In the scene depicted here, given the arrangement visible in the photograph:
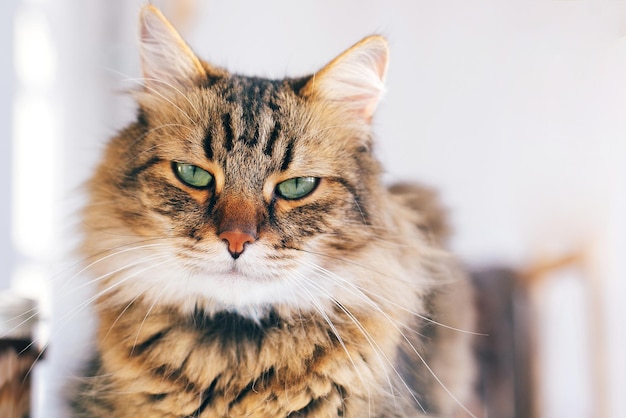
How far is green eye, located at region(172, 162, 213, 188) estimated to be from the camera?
83 cm

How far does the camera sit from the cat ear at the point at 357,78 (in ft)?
2.80

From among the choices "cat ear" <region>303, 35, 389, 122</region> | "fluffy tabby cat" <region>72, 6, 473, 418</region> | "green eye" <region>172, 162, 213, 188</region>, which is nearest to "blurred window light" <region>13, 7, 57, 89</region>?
"fluffy tabby cat" <region>72, 6, 473, 418</region>

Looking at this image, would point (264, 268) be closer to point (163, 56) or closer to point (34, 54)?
point (163, 56)

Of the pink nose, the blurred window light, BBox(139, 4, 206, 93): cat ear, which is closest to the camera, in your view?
the pink nose

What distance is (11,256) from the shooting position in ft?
3.10

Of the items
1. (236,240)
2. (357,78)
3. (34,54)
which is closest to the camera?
(236,240)

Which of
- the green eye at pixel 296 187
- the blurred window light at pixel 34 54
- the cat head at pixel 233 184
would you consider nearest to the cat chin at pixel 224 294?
the cat head at pixel 233 184

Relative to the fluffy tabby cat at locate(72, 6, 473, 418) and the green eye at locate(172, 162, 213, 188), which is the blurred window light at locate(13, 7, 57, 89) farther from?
the green eye at locate(172, 162, 213, 188)

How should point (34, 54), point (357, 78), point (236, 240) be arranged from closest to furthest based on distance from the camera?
point (236, 240) → point (357, 78) → point (34, 54)

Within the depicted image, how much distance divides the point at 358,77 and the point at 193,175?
31 centimetres

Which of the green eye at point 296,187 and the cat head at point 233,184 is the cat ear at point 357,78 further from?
the green eye at point 296,187

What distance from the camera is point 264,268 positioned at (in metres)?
0.77

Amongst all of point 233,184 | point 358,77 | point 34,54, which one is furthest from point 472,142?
point 34,54

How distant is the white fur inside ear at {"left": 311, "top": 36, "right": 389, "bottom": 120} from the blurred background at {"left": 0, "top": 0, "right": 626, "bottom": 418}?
0.04 metres
